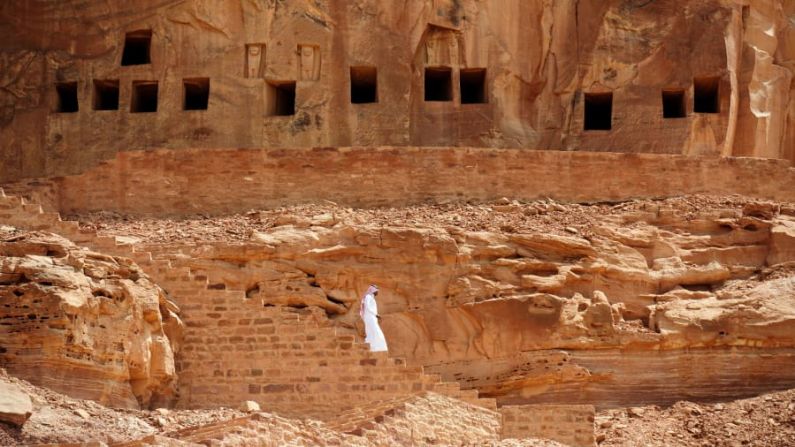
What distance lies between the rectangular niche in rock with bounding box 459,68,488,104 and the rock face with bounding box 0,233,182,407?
915cm

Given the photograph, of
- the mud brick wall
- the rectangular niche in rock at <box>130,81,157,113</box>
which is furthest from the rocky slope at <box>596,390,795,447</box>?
the rectangular niche in rock at <box>130,81,157,113</box>

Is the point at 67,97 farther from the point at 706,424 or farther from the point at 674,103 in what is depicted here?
the point at 706,424

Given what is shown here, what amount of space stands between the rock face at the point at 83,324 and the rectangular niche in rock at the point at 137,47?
8569mm

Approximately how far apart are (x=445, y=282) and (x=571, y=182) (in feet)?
10.7

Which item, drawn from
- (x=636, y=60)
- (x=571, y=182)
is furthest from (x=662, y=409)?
(x=636, y=60)

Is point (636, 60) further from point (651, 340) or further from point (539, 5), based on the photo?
point (651, 340)

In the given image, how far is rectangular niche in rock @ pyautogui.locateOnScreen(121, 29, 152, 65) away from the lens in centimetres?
2719

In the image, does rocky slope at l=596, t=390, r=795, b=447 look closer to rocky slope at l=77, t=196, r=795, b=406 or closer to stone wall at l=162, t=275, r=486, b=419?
rocky slope at l=77, t=196, r=795, b=406

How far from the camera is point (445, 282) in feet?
71.1

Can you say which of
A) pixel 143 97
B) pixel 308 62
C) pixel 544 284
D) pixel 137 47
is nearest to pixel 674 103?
pixel 308 62

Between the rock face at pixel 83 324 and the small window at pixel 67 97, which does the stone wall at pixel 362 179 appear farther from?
the rock face at pixel 83 324

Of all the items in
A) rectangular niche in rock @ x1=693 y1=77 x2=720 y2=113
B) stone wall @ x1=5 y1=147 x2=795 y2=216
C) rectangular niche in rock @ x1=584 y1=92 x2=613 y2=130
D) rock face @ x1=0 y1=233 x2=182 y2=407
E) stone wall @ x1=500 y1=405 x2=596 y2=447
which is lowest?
stone wall @ x1=500 y1=405 x2=596 y2=447

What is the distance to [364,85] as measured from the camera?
27625mm

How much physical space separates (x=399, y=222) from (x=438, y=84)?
5.86 metres
